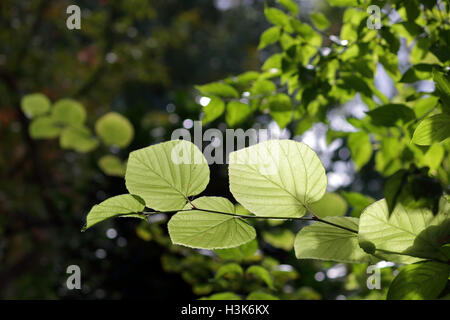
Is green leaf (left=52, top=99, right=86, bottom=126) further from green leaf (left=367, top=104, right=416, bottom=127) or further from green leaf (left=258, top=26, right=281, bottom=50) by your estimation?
green leaf (left=367, top=104, right=416, bottom=127)

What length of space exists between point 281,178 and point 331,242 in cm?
6

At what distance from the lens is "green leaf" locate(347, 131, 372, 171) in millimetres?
604

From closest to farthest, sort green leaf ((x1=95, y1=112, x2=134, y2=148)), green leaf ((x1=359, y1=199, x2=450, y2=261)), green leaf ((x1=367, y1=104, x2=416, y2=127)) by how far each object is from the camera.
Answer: green leaf ((x1=359, y1=199, x2=450, y2=261))
green leaf ((x1=367, y1=104, x2=416, y2=127))
green leaf ((x1=95, y1=112, x2=134, y2=148))

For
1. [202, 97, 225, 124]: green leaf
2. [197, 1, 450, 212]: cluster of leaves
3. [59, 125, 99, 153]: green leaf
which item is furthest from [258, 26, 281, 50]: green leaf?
[59, 125, 99, 153]: green leaf

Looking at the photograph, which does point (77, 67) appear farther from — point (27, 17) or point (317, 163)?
point (317, 163)

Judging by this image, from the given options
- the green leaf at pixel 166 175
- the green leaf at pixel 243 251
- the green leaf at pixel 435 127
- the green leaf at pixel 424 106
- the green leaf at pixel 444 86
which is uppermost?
the green leaf at pixel 424 106

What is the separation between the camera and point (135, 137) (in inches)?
72.2

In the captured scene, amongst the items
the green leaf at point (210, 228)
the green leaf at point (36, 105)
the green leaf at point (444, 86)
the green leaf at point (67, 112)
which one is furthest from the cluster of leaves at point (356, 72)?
the green leaf at point (36, 105)

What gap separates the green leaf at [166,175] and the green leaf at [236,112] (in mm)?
262

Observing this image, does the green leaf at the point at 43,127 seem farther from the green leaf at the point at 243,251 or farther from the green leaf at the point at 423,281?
the green leaf at the point at 423,281

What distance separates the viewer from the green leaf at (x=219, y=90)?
1.64 feet

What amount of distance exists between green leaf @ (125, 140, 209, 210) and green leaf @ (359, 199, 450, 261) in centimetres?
12

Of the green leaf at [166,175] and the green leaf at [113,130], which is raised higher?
the green leaf at [113,130]

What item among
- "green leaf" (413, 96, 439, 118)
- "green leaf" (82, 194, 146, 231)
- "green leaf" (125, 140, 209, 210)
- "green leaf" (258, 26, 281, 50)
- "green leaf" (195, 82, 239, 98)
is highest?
"green leaf" (258, 26, 281, 50)
